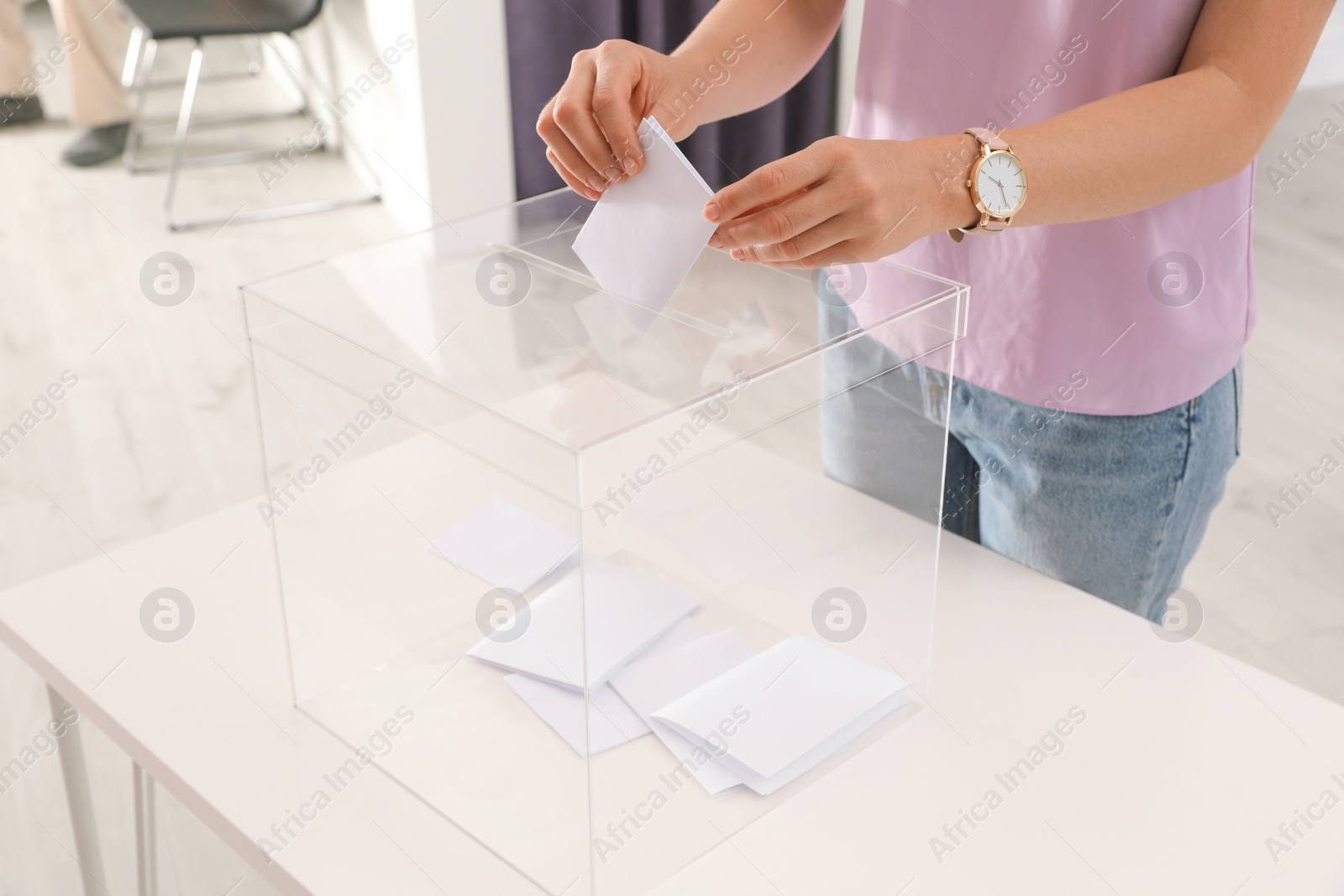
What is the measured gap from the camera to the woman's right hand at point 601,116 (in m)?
0.78

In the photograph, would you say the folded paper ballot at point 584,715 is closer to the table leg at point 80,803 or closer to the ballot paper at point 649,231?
the ballot paper at point 649,231

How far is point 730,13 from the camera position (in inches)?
40.7

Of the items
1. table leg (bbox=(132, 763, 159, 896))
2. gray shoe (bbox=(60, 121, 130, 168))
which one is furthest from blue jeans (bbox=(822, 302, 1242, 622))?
gray shoe (bbox=(60, 121, 130, 168))

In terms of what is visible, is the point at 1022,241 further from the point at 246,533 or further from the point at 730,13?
the point at 246,533

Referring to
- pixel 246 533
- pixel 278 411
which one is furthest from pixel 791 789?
pixel 246 533

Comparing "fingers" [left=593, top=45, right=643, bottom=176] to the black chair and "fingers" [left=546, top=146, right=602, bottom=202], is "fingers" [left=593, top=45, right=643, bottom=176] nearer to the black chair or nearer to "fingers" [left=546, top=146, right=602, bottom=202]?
"fingers" [left=546, top=146, right=602, bottom=202]

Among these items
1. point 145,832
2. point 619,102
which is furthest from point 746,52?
point 145,832

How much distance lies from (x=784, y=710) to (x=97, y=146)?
3940mm

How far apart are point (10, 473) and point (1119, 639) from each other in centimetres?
218

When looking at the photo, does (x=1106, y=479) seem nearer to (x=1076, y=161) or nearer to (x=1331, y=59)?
(x=1076, y=161)

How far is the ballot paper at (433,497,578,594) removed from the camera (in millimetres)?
708

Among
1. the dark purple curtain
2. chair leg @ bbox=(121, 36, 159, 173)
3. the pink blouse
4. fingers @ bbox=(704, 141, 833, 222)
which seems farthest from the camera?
chair leg @ bbox=(121, 36, 159, 173)

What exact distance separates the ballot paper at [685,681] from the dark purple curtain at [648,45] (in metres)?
2.18

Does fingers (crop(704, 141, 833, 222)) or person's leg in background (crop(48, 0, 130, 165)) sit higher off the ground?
fingers (crop(704, 141, 833, 222))
